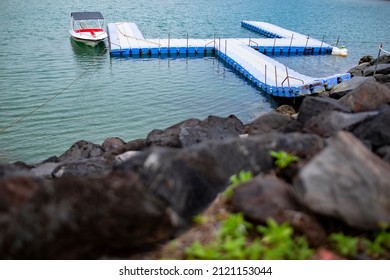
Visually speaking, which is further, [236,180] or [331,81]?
[331,81]

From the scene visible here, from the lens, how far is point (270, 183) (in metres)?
4.98

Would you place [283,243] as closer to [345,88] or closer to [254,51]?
[345,88]

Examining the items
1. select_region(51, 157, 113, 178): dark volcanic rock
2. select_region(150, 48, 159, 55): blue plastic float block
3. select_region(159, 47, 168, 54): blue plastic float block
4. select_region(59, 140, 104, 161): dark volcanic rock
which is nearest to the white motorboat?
select_region(150, 48, 159, 55): blue plastic float block

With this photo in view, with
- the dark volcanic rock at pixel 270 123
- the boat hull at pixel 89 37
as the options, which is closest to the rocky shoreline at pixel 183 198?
the dark volcanic rock at pixel 270 123

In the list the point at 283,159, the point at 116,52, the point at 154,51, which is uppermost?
the point at 283,159

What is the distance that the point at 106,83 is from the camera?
23.4 m

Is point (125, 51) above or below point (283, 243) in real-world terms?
below

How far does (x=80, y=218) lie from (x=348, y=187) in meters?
3.34

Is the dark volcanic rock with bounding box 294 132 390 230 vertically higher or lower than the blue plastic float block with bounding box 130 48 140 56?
higher

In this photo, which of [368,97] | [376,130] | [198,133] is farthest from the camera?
[198,133]

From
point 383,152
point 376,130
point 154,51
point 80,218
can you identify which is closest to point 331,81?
point 154,51

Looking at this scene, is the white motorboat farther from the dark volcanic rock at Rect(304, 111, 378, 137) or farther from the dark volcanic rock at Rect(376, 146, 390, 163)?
the dark volcanic rock at Rect(376, 146, 390, 163)

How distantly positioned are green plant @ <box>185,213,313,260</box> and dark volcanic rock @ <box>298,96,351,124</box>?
406cm

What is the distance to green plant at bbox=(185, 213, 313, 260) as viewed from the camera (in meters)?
4.23
